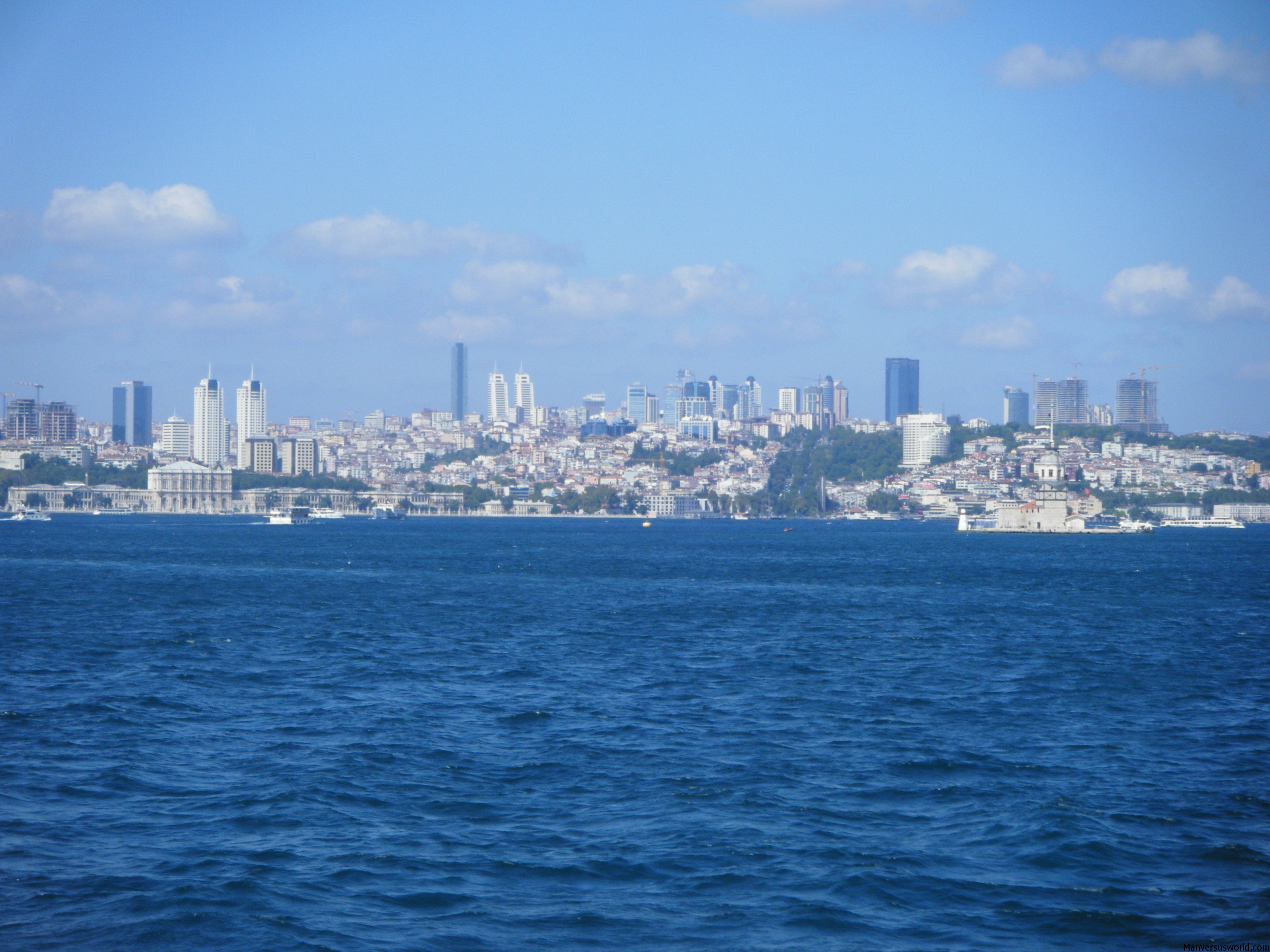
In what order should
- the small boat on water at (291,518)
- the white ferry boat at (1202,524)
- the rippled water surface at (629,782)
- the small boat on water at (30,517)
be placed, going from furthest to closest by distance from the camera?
the white ferry boat at (1202,524)
the small boat on water at (291,518)
the small boat on water at (30,517)
the rippled water surface at (629,782)

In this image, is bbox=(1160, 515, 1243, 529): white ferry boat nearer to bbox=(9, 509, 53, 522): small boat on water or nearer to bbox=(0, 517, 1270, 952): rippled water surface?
Answer: bbox=(0, 517, 1270, 952): rippled water surface

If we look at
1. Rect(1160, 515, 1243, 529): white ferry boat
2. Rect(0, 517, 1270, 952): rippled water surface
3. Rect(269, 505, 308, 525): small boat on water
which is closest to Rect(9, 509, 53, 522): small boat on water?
Rect(269, 505, 308, 525): small boat on water

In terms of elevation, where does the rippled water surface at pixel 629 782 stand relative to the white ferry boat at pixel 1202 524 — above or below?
above

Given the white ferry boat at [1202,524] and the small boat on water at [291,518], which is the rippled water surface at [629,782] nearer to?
the small boat on water at [291,518]

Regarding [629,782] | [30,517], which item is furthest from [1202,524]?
[629,782]

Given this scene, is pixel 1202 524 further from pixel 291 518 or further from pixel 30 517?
pixel 30 517

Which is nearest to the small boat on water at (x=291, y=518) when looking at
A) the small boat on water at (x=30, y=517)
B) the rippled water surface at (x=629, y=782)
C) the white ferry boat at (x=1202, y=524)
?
the small boat on water at (x=30, y=517)

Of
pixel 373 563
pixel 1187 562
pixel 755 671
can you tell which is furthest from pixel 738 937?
pixel 1187 562
